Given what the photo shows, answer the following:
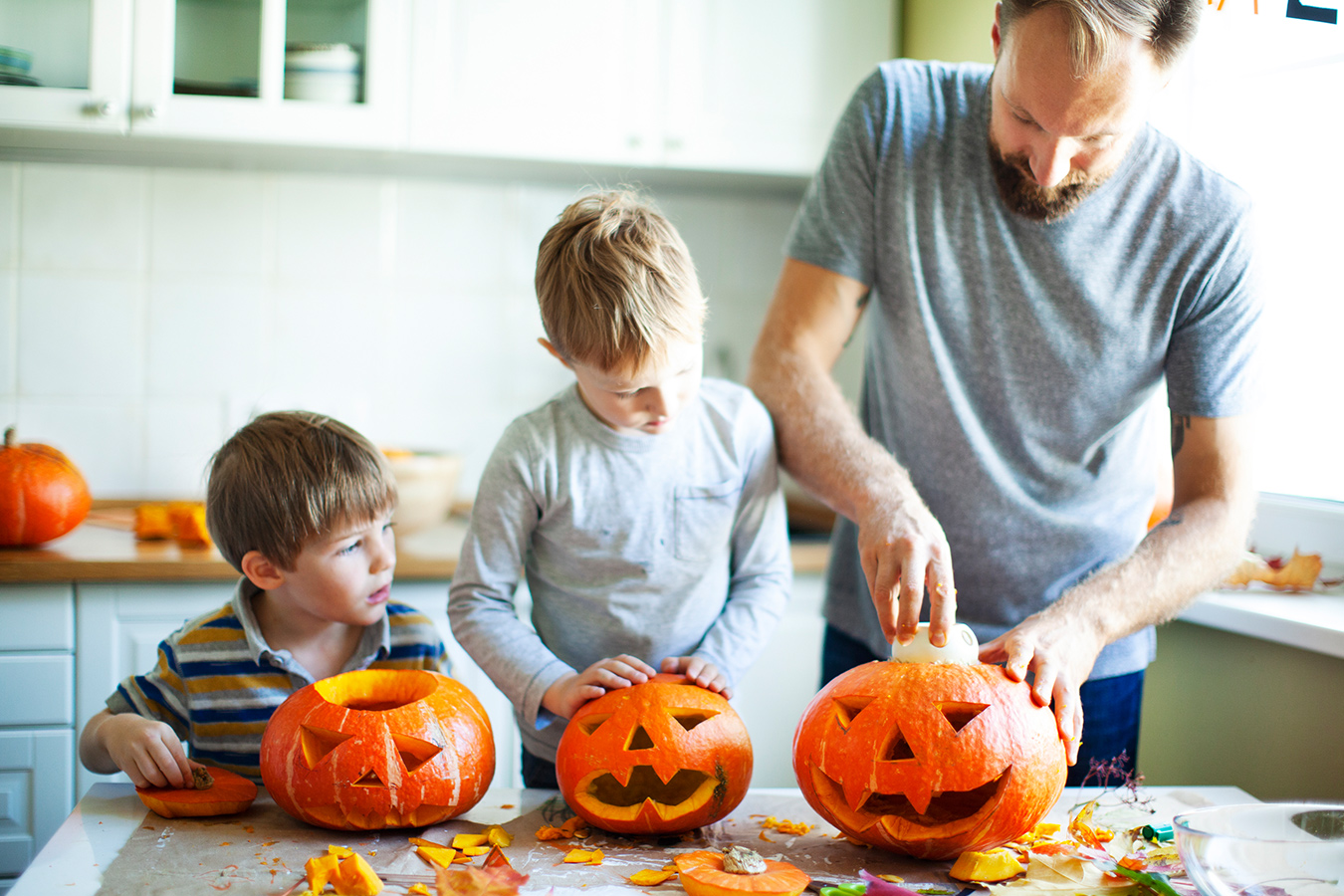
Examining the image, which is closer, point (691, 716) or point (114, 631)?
point (691, 716)

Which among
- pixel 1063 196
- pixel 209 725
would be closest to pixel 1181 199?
pixel 1063 196

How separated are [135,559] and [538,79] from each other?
122cm

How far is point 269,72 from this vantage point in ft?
6.64

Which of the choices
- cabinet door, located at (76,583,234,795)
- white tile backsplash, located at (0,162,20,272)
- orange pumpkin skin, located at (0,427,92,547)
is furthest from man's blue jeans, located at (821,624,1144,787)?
white tile backsplash, located at (0,162,20,272)

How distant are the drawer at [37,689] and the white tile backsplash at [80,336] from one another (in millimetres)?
684

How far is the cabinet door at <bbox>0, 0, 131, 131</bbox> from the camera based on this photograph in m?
1.94

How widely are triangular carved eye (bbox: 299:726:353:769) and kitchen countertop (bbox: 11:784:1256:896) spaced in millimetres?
69

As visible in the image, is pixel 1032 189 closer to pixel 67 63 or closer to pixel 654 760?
pixel 654 760

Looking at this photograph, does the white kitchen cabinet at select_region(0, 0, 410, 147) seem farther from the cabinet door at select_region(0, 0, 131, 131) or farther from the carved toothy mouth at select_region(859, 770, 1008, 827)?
the carved toothy mouth at select_region(859, 770, 1008, 827)

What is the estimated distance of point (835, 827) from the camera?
2.93 ft

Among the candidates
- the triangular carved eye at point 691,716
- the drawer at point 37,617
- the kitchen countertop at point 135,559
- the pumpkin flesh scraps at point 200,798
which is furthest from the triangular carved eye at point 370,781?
the drawer at point 37,617

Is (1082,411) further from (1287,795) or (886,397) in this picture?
(1287,795)

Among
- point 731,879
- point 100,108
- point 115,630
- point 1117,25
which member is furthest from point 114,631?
point 1117,25

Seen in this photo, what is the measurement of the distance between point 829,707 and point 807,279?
543 mm
